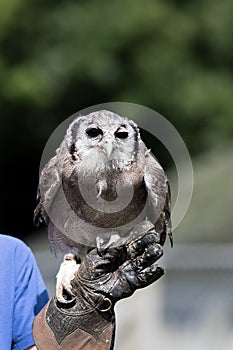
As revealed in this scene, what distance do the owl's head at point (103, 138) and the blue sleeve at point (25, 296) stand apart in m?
0.59

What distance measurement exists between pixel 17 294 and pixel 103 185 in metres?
0.66

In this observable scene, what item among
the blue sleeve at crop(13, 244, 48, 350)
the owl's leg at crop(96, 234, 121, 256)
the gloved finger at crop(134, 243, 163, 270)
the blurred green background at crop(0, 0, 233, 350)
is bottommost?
the blurred green background at crop(0, 0, 233, 350)

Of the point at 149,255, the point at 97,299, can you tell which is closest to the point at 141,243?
the point at 149,255

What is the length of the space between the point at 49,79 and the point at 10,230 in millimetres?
3820

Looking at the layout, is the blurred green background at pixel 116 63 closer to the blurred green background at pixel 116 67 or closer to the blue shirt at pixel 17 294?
the blurred green background at pixel 116 67

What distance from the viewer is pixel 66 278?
439 centimetres

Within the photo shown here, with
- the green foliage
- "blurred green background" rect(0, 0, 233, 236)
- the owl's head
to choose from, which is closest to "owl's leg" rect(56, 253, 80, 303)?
the owl's head

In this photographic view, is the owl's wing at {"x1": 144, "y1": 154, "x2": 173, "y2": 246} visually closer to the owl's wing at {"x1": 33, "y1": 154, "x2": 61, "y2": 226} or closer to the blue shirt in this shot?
the owl's wing at {"x1": 33, "y1": 154, "x2": 61, "y2": 226}

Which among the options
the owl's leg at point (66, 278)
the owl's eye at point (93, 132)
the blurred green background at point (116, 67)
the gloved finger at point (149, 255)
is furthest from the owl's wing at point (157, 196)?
the blurred green background at point (116, 67)

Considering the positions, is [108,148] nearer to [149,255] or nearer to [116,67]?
[149,255]

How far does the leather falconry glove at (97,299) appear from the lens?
13.4ft

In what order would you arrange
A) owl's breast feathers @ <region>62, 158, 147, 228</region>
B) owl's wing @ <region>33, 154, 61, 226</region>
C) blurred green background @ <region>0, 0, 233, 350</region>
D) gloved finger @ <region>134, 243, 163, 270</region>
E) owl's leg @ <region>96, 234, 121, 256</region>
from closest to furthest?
gloved finger @ <region>134, 243, 163, 270</region>, owl's leg @ <region>96, 234, 121, 256</region>, owl's breast feathers @ <region>62, 158, 147, 228</region>, owl's wing @ <region>33, 154, 61, 226</region>, blurred green background @ <region>0, 0, 233, 350</region>

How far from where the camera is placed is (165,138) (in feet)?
21.2

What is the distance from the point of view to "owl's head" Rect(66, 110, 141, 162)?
15.1ft
